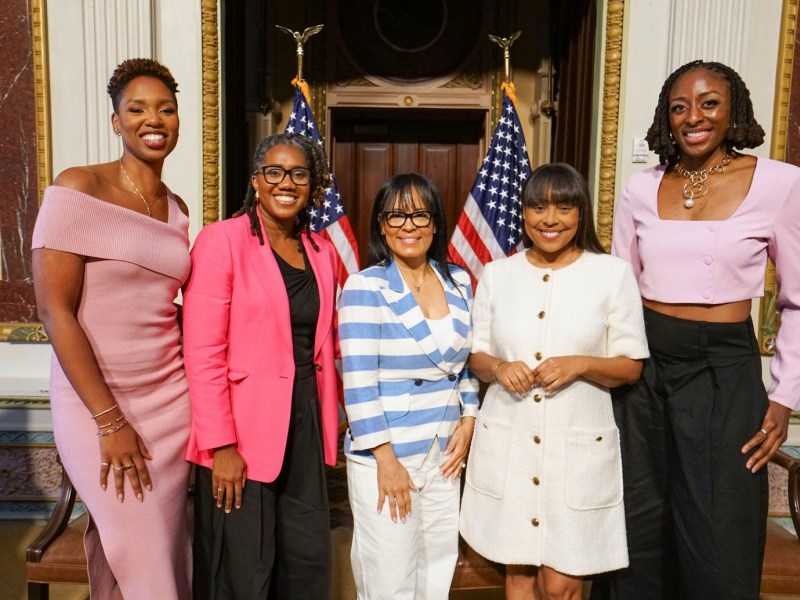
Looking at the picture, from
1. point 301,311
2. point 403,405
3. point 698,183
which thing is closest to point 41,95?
point 301,311

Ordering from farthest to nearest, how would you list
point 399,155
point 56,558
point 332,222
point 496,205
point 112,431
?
1. point 399,155
2. point 496,205
3. point 332,222
4. point 56,558
5. point 112,431

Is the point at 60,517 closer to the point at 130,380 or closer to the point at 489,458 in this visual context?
the point at 130,380

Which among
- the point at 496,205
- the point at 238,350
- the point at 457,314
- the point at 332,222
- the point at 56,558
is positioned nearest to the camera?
the point at 238,350

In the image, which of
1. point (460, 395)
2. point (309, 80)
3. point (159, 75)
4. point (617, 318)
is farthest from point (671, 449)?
point (309, 80)

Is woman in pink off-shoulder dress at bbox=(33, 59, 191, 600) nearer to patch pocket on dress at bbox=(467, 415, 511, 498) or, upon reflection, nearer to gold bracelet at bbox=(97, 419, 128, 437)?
gold bracelet at bbox=(97, 419, 128, 437)

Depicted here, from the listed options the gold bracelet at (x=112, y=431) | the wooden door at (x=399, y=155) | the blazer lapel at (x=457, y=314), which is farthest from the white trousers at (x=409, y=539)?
the wooden door at (x=399, y=155)

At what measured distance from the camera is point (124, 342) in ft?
5.66

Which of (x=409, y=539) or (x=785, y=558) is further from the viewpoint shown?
(x=785, y=558)

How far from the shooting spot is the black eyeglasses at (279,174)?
1.84 m

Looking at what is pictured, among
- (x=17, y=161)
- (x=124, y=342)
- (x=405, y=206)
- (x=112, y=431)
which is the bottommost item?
(x=112, y=431)

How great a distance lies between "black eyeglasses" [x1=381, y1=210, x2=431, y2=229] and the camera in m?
1.85

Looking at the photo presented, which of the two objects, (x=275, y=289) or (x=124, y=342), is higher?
(x=275, y=289)

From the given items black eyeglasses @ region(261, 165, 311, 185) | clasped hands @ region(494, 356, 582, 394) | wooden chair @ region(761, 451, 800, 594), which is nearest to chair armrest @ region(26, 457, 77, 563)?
black eyeglasses @ region(261, 165, 311, 185)

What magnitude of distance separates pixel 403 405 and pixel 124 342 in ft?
2.63
